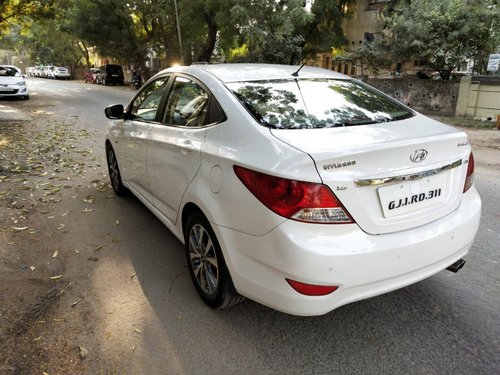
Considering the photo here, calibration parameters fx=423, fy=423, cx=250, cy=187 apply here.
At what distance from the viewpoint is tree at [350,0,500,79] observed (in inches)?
543

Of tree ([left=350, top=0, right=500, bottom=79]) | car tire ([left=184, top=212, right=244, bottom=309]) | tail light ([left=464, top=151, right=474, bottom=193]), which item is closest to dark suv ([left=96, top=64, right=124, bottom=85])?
tree ([left=350, top=0, right=500, bottom=79])

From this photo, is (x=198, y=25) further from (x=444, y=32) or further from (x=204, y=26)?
(x=444, y=32)

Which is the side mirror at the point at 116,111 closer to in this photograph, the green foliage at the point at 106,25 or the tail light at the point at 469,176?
the tail light at the point at 469,176

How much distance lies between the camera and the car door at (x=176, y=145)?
303 cm

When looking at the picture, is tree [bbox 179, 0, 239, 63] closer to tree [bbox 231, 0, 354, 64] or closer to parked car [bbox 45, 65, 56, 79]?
tree [bbox 231, 0, 354, 64]

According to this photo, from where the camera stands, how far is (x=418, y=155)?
7.93 ft

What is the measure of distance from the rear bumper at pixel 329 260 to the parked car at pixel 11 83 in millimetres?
20003

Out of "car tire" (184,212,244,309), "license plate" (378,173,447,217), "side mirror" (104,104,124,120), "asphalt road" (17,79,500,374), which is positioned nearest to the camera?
"license plate" (378,173,447,217)

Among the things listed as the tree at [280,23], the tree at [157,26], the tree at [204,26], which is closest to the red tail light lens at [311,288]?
the tree at [280,23]

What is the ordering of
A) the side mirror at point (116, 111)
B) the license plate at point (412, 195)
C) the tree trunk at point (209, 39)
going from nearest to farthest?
1. the license plate at point (412, 195)
2. the side mirror at point (116, 111)
3. the tree trunk at point (209, 39)

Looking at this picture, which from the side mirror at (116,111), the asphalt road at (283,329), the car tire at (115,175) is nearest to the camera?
the asphalt road at (283,329)

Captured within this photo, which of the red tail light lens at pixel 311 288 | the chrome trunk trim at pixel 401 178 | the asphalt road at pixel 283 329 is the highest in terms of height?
the chrome trunk trim at pixel 401 178

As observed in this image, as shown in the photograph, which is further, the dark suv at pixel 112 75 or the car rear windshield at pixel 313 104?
the dark suv at pixel 112 75

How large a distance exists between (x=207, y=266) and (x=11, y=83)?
1973 centimetres
